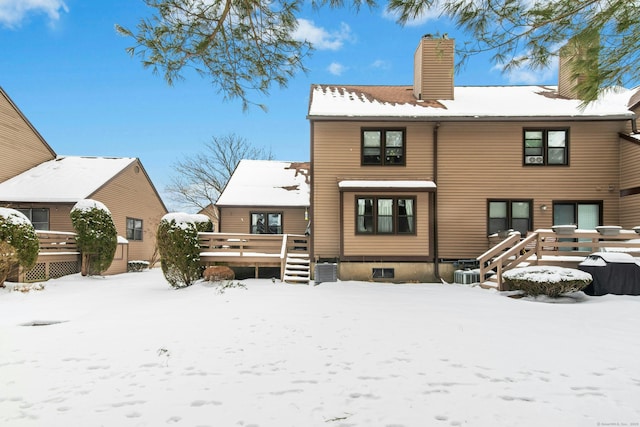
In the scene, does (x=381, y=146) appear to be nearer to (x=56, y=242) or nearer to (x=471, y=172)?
(x=471, y=172)

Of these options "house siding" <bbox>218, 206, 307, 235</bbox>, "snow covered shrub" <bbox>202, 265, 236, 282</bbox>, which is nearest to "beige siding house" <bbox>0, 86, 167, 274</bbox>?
"house siding" <bbox>218, 206, 307, 235</bbox>

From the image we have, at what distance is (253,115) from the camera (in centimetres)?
697

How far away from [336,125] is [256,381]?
1156 centimetres

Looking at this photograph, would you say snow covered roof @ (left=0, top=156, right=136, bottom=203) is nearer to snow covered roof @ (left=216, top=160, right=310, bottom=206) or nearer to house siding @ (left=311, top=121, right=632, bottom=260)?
snow covered roof @ (left=216, top=160, right=310, bottom=206)

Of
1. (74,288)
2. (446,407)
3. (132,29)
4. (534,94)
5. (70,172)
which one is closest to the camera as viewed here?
(446,407)

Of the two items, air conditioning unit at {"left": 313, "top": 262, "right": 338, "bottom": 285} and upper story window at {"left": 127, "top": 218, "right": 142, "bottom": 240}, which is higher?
upper story window at {"left": 127, "top": 218, "right": 142, "bottom": 240}

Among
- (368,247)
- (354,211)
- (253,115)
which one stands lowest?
(368,247)

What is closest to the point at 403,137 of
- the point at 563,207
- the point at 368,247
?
the point at 368,247

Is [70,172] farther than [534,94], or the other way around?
[70,172]

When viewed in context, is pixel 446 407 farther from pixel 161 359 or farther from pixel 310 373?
pixel 161 359

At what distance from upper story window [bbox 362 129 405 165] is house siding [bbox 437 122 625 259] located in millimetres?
1612

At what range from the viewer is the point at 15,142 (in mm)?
19812

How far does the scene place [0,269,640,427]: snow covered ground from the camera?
330 centimetres

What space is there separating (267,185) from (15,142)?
47.0 ft
